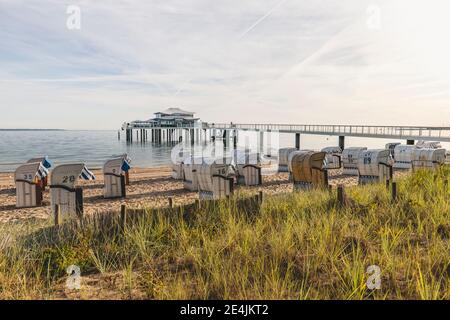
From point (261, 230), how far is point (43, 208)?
37.9 feet

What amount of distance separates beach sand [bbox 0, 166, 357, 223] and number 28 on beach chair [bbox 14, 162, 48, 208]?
36cm

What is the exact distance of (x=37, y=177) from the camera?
14633mm

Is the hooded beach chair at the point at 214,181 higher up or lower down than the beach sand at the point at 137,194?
higher up

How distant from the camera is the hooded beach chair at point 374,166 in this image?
51.8 feet

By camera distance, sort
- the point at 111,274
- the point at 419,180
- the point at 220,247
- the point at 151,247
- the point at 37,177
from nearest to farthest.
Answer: the point at 111,274, the point at 220,247, the point at 151,247, the point at 419,180, the point at 37,177

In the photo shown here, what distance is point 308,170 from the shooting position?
12.9 meters

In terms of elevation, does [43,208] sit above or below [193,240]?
below

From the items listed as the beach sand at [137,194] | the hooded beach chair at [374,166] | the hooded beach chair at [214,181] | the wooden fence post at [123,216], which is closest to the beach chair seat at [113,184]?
the beach sand at [137,194]

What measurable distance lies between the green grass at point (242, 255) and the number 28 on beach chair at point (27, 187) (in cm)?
890

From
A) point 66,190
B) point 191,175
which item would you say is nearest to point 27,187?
point 66,190

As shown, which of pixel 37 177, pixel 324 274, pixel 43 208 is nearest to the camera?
pixel 324 274

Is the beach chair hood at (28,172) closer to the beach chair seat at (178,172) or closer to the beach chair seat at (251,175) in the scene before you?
the beach chair seat at (178,172)
